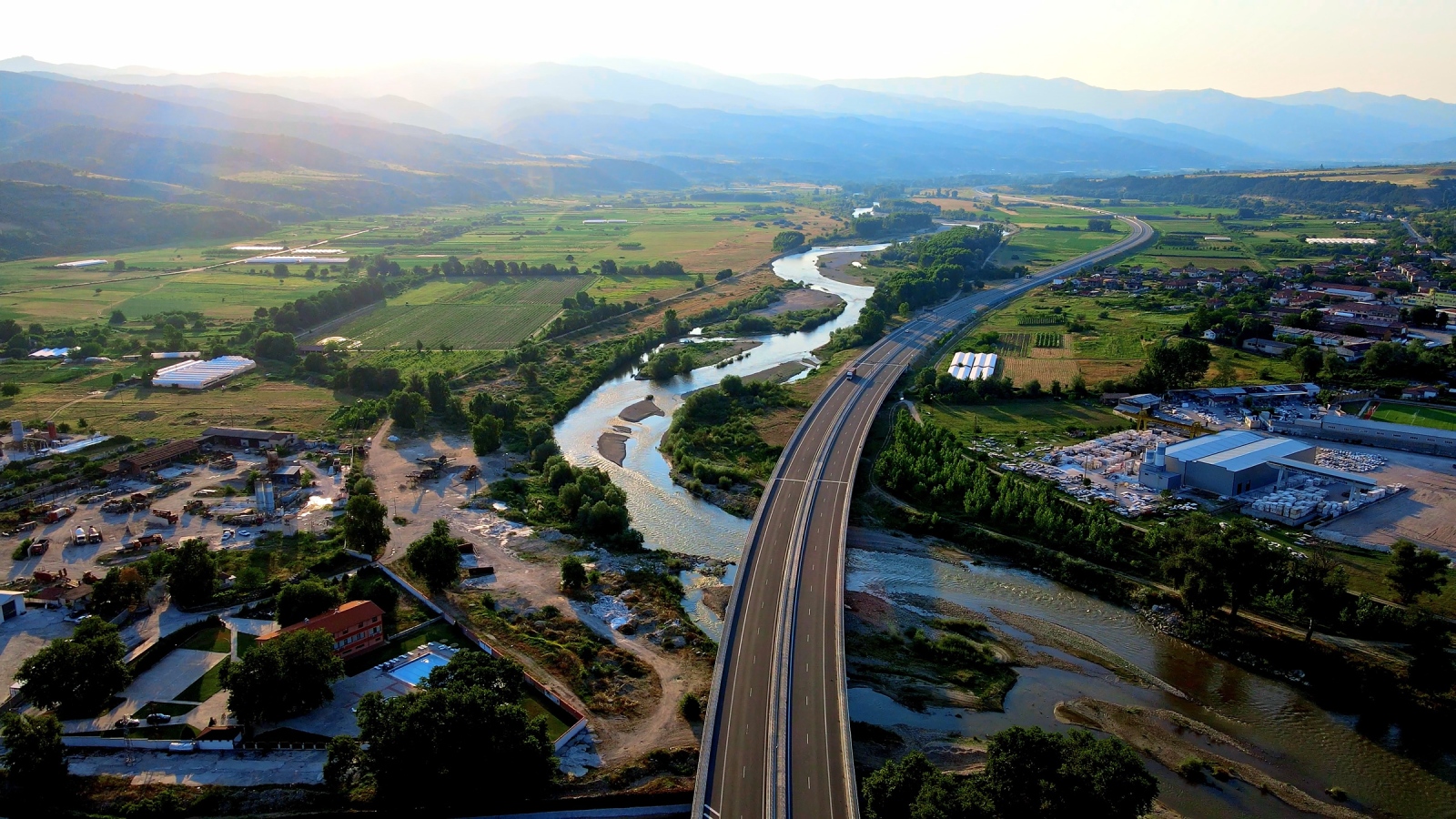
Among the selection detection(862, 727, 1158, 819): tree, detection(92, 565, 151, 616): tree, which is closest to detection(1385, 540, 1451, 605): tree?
detection(862, 727, 1158, 819): tree

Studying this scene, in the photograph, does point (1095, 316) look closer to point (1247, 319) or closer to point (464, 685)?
point (1247, 319)

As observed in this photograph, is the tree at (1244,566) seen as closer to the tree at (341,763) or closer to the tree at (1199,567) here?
the tree at (1199,567)

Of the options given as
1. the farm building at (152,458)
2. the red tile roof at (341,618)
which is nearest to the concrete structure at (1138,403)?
the red tile roof at (341,618)

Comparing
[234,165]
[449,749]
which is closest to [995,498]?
[449,749]

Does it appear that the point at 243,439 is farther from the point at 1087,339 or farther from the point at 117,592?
the point at 1087,339

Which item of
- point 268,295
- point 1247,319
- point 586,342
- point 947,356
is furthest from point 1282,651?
point 268,295

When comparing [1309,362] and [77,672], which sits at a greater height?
[1309,362]
